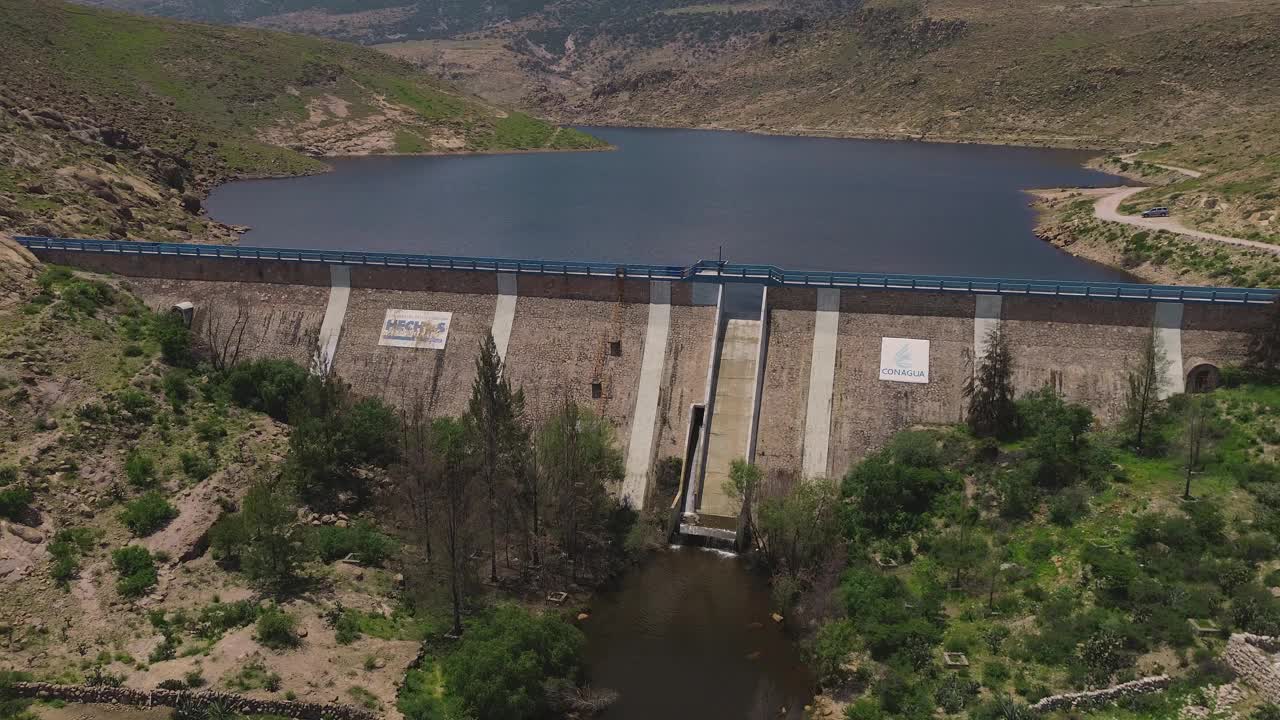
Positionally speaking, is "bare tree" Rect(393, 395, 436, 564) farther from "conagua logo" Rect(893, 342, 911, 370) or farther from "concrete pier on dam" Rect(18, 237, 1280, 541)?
"conagua logo" Rect(893, 342, 911, 370)

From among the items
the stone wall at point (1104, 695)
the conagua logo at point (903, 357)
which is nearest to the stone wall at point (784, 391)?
the conagua logo at point (903, 357)

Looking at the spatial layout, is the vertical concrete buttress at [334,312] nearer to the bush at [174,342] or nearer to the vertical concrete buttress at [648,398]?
the bush at [174,342]

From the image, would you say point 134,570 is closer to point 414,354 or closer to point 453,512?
point 453,512

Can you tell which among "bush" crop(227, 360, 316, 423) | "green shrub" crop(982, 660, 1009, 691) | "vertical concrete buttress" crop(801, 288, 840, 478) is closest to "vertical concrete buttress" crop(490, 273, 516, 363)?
"bush" crop(227, 360, 316, 423)

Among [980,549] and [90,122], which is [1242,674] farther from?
[90,122]

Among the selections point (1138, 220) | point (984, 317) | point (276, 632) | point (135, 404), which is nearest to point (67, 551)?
point (276, 632)

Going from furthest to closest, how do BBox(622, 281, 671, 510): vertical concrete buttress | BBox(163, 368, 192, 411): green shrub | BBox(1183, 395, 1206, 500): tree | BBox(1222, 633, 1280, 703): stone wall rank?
1. BBox(163, 368, 192, 411): green shrub
2. BBox(622, 281, 671, 510): vertical concrete buttress
3. BBox(1183, 395, 1206, 500): tree
4. BBox(1222, 633, 1280, 703): stone wall
